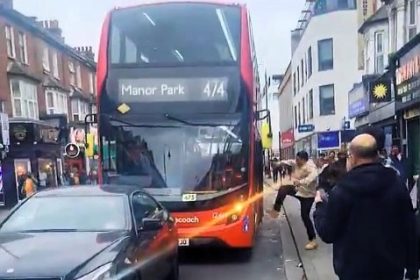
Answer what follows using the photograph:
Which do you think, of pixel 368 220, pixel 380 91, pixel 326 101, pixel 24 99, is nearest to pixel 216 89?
pixel 368 220

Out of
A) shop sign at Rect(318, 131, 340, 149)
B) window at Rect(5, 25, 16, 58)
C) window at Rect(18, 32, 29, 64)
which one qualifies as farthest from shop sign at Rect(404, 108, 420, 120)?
window at Rect(18, 32, 29, 64)

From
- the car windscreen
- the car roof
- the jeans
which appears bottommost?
the jeans

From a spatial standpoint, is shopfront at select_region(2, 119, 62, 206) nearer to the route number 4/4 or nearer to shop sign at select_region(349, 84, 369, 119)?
shop sign at select_region(349, 84, 369, 119)

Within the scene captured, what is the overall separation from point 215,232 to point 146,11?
392 centimetres

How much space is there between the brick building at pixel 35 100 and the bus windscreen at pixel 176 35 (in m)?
16.6

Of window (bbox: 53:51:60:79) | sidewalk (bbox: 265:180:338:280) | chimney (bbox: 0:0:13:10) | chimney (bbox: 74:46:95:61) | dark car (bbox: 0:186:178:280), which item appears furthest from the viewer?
chimney (bbox: 74:46:95:61)

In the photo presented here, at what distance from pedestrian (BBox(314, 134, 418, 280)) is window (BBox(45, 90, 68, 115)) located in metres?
30.0

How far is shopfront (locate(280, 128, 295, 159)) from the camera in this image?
39.9 m

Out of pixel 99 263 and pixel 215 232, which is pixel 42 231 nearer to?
pixel 99 263

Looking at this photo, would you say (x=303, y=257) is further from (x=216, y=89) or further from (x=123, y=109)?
(x=123, y=109)

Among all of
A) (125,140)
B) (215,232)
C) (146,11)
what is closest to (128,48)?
(146,11)

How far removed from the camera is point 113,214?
5652 millimetres

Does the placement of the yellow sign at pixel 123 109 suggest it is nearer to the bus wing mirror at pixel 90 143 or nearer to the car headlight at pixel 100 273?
the bus wing mirror at pixel 90 143

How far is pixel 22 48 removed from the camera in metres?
28.0
